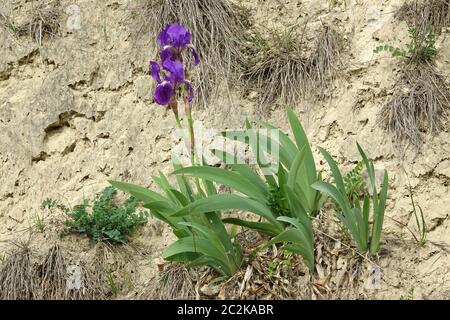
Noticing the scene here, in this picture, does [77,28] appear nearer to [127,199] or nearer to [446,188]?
[127,199]

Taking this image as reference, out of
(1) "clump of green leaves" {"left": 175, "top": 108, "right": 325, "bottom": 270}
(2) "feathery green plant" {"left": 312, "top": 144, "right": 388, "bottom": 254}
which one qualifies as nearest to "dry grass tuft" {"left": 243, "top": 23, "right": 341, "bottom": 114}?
(1) "clump of green leaves" {"left": 175, "top": 108, "right": 325, "bottom": 270}

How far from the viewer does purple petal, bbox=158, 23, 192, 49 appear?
327cm

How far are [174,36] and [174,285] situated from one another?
1.21m

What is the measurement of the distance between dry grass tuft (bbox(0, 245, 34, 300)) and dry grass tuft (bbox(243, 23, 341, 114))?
159 cm

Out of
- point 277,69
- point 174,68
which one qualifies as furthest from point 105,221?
point 277,69

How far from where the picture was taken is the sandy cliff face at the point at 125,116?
3889mm

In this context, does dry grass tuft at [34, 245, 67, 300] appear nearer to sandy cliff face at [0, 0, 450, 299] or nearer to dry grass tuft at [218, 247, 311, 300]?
sandy cliff face at [0, 0, 450, 299]

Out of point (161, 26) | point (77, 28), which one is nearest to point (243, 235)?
point (161, 26)

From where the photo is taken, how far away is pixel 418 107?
4.00 metres

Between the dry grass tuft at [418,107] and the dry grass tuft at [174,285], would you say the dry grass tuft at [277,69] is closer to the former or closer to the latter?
the dry grass tuft at [418,107]

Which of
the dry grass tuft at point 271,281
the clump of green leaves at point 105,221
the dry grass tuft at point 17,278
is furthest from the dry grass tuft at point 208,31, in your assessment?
the dry grass tuft at point 17,278

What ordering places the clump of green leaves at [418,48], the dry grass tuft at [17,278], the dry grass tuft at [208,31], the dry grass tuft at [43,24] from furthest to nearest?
the dry grass tuft at [43,24] < the dry grass tuft at [208,31] < the clump of green leaves at [418,48] < the dry grass tuft at [17,278]

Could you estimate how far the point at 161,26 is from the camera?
15.4 feet

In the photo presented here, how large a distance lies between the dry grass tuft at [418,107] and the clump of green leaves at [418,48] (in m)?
0.08
